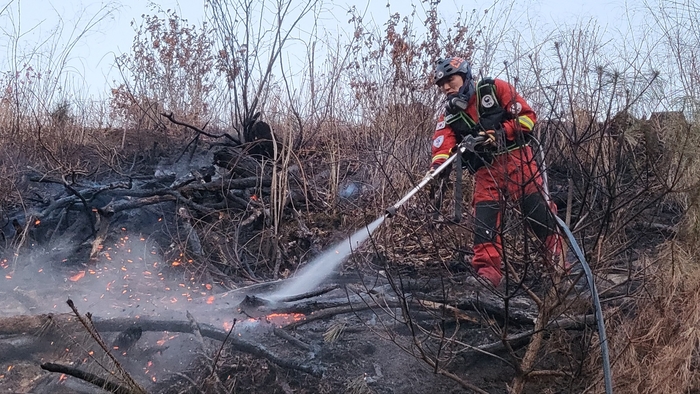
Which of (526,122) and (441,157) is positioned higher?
(526,122)

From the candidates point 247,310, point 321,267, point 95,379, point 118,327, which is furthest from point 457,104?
point 95,379

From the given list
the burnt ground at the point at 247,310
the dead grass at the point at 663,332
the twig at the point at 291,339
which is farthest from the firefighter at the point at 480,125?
the twig at the point at 291,339

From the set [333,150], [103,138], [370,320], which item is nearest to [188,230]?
[333,150]

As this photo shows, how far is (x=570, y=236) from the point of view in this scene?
2354 millimetres

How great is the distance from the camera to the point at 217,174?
684 cm

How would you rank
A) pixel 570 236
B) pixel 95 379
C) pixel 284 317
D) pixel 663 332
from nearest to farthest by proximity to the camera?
1. pixel 570 236
2. pixel 95 379
3. pixel 663 332
4. pixel 284 317

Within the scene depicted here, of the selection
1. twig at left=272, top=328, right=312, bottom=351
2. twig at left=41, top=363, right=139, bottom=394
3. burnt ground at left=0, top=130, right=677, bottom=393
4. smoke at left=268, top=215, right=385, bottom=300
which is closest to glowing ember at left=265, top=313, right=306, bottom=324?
burnt ground at left=0, top=130, right=677, bottom=393

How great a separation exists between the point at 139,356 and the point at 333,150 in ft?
12.2

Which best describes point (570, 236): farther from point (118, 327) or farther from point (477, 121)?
point (118, 327)

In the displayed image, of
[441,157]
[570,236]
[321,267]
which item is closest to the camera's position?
[570,236]

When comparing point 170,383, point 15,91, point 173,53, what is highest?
point 173,53

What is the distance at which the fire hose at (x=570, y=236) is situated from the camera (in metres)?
2.38

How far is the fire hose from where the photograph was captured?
2.38 metres

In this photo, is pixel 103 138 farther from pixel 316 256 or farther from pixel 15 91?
pixel 316 256
